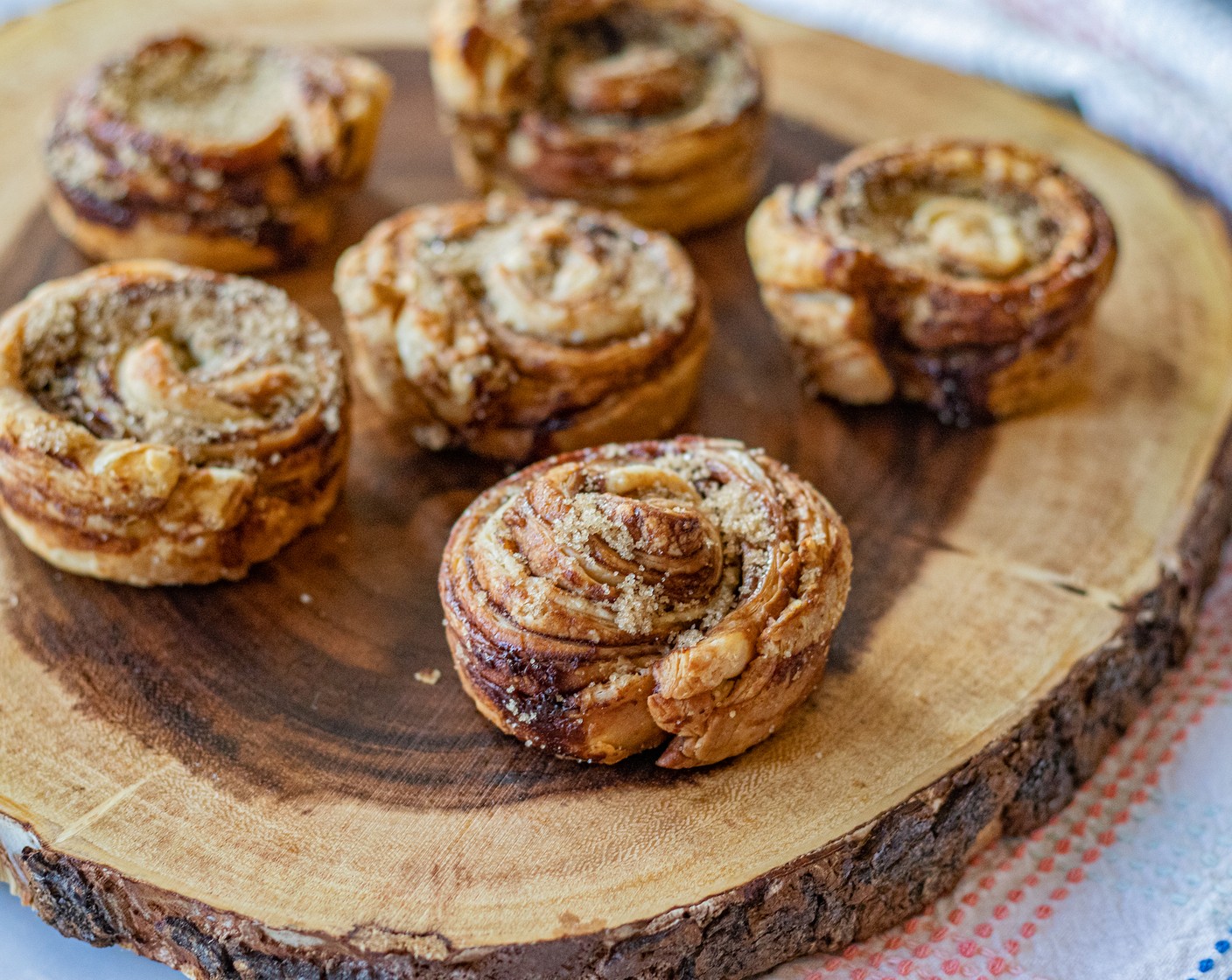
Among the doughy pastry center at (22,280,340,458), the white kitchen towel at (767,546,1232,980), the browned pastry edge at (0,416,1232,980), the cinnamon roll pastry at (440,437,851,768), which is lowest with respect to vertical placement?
the white kitchen towel at (767,546,1232,980)

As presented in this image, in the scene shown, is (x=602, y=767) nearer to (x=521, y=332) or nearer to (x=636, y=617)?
(x=636, y=617)

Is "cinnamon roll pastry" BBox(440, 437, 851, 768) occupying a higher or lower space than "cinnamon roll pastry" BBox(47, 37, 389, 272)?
lower

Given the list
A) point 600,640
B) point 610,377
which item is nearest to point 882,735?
point 600,640

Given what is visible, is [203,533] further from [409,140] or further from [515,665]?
[409,140]

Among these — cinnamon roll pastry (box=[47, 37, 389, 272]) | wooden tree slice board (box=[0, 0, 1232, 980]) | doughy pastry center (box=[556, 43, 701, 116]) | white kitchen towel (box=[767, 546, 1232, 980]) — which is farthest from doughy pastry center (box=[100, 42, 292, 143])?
white kitchen towel (box=[767, 546, 1232, 980])

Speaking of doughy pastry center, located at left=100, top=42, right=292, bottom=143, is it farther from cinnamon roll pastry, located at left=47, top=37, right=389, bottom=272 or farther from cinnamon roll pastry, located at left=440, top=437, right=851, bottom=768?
cinnamon roll pastry, located at left=440, top=437, right=851, bottom=768

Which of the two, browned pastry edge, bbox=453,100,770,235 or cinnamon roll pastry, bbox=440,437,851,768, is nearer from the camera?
cinnamon roll pastry, bbox=440,437,851,768

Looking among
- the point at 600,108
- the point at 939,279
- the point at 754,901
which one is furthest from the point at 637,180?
the point at 754,901
